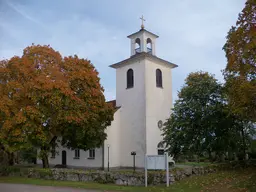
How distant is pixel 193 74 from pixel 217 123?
16.2 ft

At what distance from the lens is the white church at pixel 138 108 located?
3016cm

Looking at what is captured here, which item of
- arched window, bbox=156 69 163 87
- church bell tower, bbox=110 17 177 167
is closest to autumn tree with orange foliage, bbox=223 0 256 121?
church bell tower, bbox=110 17 177 167

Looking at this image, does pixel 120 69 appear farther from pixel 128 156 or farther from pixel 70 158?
pixel 70 158

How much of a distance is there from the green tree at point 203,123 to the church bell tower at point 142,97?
6909 millimetres

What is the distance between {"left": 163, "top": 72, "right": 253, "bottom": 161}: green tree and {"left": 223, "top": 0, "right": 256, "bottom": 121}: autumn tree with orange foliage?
504cm

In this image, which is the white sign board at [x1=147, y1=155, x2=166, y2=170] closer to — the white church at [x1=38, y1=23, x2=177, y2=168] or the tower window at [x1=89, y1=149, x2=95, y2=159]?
the white church at [x1=38, y1=23, x2=177, y2=168]

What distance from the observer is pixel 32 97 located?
2086 cm

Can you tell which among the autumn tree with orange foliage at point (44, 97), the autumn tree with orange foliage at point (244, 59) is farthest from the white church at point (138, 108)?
the autumn tree with orange foliage at point (244, 59)

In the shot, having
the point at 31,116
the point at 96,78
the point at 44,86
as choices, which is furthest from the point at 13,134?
the point at 96,78

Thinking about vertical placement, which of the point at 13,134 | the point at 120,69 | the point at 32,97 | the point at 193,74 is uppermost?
the point at 120,69

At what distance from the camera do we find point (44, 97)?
21.1 m

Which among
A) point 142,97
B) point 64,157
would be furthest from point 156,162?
point 64,157

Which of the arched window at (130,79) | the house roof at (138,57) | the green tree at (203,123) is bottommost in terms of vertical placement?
the green tree at (203,123)

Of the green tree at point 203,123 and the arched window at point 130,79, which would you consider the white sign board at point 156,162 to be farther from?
the arched window at point 130,79
